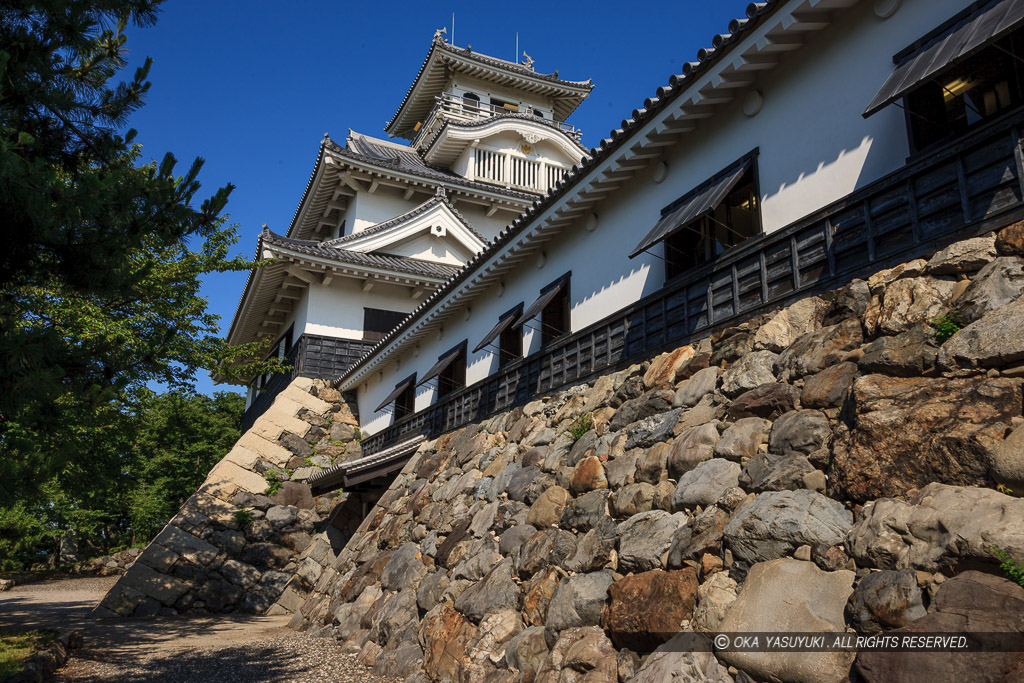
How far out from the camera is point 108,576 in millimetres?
24125

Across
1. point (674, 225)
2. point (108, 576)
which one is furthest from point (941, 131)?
point (108, 576)

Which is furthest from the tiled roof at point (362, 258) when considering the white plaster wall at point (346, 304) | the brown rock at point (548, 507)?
the brown rock at point (548, 507)

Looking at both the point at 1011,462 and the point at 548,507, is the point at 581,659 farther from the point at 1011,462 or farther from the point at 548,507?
the point at 1011,462

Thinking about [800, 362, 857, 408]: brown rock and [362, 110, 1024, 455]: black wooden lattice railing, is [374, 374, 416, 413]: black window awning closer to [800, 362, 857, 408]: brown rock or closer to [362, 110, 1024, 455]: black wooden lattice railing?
[362, 110, 1024, 455]: black wooden lattice railing

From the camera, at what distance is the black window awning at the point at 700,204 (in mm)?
7967

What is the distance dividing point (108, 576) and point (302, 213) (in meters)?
15.1

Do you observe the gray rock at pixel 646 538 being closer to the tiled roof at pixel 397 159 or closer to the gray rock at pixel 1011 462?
the gray rock at pixel 1011 462

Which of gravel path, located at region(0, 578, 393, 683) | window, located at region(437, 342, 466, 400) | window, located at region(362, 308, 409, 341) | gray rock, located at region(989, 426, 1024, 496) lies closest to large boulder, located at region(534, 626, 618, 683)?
gray rock, located at region(989, 426, 1024, 496)

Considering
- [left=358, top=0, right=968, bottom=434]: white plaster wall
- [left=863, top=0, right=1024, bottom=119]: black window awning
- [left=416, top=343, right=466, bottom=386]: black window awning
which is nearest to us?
[left=863, top=0, right=1024, bottom=119]: black window awning

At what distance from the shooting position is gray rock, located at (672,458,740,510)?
5.96 metres

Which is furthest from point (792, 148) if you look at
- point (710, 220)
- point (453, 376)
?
point (453, 376)

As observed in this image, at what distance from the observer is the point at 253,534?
1741cm

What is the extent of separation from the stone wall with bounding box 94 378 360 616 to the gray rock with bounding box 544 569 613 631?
1102 cm

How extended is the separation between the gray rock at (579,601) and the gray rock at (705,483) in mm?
1060
